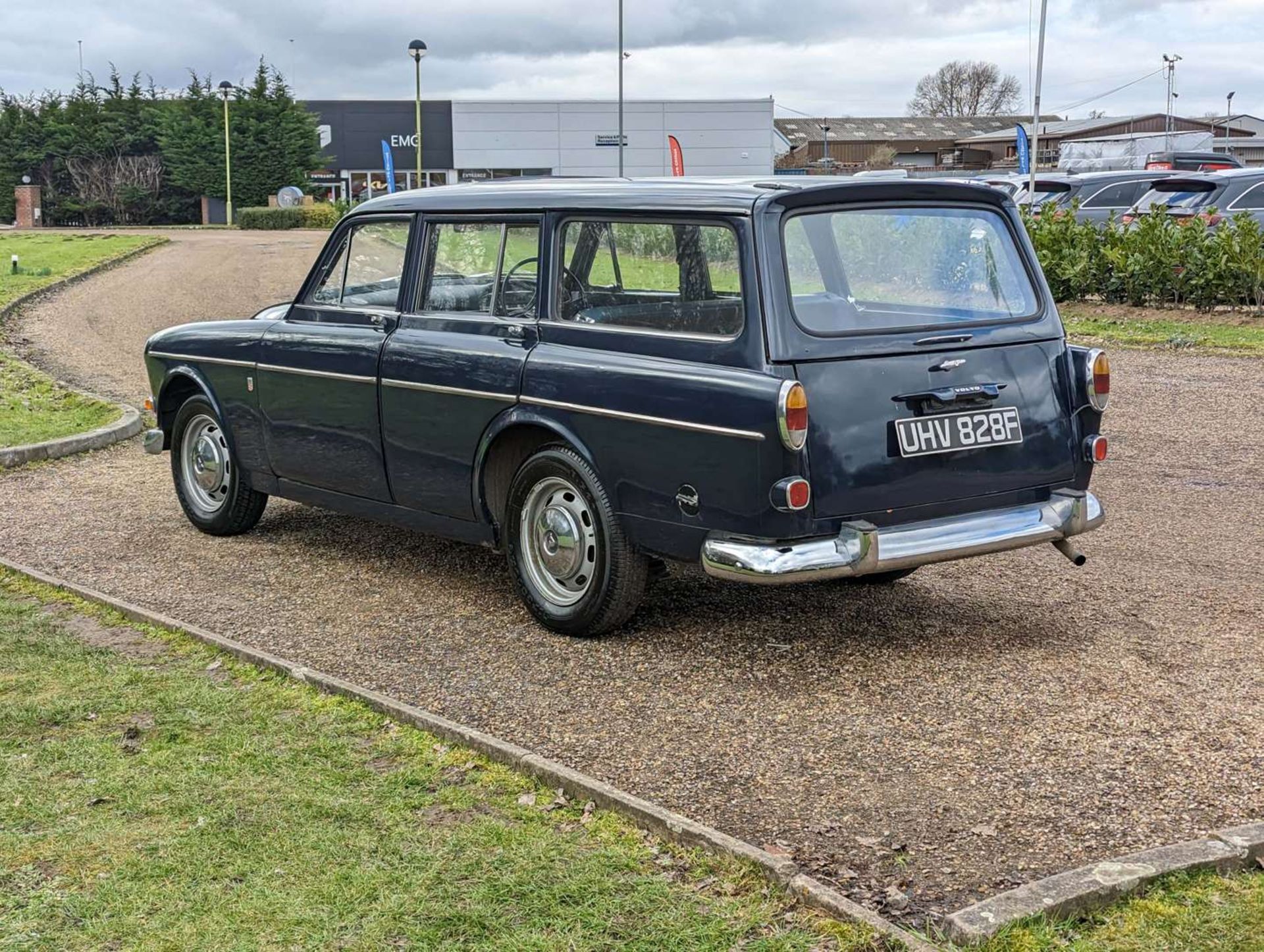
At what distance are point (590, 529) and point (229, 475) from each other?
9.24 feet

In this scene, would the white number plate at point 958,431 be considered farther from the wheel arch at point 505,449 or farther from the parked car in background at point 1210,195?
the parked car in background at point 1210,195

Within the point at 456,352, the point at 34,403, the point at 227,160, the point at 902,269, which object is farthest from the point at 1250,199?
the point at 227,160

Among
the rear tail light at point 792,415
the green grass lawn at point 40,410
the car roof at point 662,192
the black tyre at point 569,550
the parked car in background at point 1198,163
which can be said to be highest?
the parked car in background at point 1198,163

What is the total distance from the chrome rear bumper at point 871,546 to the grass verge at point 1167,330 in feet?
33.5

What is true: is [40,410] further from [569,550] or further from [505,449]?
[569,550]

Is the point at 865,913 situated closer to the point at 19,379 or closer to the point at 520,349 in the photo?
the point at 520,349

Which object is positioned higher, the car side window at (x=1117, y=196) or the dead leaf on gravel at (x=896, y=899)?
the car side window at (x=1117, y=196)

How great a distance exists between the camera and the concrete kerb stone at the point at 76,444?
10125 mm

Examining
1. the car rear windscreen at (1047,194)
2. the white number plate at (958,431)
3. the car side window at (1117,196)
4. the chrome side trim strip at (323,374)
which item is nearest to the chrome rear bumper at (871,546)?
the white number plate at (958,431)

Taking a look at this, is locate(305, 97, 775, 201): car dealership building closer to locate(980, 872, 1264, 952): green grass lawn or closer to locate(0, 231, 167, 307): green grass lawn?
locate(0, 231, 167, 307): green grass lawn

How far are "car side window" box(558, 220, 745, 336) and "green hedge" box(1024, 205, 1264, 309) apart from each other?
12666mm

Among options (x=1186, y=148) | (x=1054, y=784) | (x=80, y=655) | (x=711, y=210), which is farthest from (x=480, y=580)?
(x=1186, y=148)

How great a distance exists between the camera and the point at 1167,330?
1633cm

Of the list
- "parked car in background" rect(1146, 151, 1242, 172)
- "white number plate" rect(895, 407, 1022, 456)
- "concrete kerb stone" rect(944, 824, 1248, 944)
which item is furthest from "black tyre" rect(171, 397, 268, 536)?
"parked car in background" rect(1146, 151, 1242, 172)
